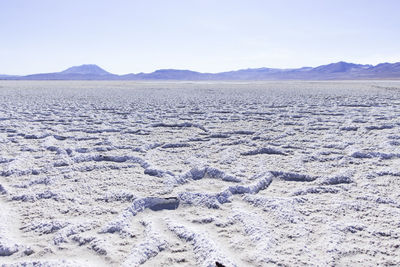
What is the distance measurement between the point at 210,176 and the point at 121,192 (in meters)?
0.76

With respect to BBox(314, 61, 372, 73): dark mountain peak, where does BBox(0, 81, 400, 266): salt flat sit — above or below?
below

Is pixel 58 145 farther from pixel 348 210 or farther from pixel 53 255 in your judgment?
pixel 348 210

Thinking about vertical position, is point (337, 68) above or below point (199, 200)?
above

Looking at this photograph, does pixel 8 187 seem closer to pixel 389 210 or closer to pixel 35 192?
pixel 35 192

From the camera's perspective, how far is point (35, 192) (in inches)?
83.5

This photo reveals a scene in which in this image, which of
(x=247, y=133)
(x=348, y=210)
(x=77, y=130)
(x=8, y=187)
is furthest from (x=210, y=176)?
(x=77, y=130)

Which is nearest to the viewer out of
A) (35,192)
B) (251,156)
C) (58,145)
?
(35,192)

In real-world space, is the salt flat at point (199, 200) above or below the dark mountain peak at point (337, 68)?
below

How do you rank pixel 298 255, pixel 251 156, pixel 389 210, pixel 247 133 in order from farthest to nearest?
1. pixel 247 133
2. pixel 251 156
3. pixel 389 210
4. pixel 298 255

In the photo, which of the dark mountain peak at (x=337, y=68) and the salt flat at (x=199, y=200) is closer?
the salt flat at (x=199, y=200)

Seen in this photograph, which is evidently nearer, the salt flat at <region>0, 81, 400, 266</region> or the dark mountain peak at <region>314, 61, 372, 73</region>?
the salt flat at <region>0, 81, 400, 266</region>

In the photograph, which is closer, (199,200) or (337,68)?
(199,200)

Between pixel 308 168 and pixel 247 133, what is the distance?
5.71 feet

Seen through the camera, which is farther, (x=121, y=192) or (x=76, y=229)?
(x=121, y=192)
